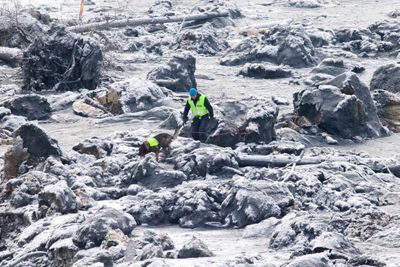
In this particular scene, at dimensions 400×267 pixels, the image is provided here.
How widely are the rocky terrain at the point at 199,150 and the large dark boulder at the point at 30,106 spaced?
0.03m

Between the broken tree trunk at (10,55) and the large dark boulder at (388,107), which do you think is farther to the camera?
the broken tree trunk at (10,55)

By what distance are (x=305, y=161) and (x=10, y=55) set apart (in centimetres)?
1051

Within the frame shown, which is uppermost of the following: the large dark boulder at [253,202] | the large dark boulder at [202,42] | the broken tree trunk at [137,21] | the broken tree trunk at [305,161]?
the large dark boulder at [253,202]

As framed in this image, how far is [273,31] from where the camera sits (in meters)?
25.3

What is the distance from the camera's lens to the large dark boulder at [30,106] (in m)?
17.7

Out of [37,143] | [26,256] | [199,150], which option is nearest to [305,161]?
[199,150]

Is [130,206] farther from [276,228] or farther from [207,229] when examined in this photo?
[276,228]

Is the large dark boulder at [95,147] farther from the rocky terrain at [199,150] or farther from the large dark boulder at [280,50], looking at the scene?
the large dark boulder at [280,50]

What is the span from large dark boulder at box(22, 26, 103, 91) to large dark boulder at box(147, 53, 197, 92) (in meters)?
1.32

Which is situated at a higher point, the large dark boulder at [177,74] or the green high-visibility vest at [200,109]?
the green high-visibility vest at [200,109]

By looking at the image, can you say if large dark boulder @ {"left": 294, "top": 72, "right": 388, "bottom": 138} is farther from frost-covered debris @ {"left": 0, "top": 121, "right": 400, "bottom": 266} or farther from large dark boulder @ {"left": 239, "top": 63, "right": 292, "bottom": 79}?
large dark boulder @ {"left": 239, "top": 63, "right": 292, "bottom": 79}

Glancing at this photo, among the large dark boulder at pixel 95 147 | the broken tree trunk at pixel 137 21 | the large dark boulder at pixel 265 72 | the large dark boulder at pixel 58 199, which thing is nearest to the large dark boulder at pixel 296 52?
the large dark boulder at pixel 265 72

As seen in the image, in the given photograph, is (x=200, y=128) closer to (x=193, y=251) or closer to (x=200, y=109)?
(x=200, y=109)

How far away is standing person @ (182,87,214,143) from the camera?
15.0 metres
